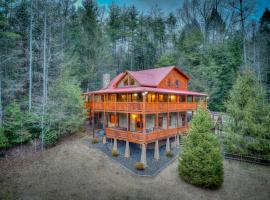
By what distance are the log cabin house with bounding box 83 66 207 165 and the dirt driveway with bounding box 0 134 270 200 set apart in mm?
2780

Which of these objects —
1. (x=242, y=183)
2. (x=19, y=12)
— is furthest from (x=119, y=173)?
(x=19, y=12)

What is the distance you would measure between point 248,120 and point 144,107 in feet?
29.7

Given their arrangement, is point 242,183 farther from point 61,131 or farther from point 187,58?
point 187,58

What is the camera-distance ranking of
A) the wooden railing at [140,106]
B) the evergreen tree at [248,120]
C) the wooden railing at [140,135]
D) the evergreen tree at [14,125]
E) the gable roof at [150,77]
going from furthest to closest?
1. the gable roof at [150,77]
2. the evergreen tree at [14,125]
3. the wooden railing at [140,106]
4. the wooden railing at [140,135]
5. the evergreen tree at [248,120]

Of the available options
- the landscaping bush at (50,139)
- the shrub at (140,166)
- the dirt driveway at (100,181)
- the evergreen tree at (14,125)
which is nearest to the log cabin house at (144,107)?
the shrub at (140,166)

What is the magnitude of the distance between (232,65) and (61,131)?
104 ft

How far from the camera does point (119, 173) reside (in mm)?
12891

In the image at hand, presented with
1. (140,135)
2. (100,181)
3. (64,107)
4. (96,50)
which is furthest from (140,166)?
(96,50)

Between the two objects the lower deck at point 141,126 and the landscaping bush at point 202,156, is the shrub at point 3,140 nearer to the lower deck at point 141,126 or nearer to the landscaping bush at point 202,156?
the lower deck at point 141,126

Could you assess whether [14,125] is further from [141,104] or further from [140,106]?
[141,104]

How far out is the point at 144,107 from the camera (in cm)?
1439

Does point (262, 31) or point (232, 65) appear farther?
point (262, 31)

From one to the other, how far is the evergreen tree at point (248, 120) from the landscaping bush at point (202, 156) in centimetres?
453

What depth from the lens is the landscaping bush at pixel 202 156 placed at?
1093 cm
